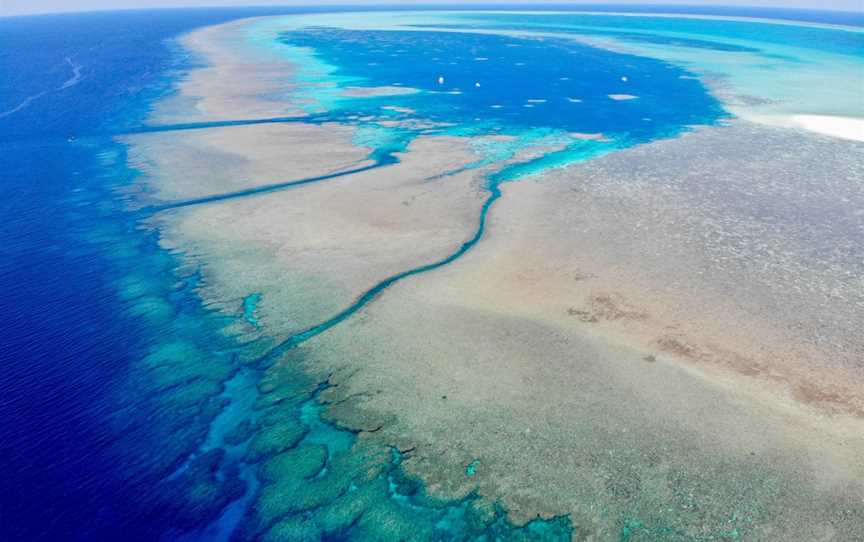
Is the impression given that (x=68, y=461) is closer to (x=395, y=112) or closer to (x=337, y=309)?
(x=337, y=309)

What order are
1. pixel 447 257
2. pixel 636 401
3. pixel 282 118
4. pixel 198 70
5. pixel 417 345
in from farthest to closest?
1. pixel 198 70
2. pixel 282 118
3. pixel 447 257
4. pixel 417 345
5. pixel 636 401

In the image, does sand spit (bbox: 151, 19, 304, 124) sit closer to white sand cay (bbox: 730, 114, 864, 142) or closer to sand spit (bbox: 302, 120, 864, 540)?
sand spit (bbox: 302, 120, 864, 540)

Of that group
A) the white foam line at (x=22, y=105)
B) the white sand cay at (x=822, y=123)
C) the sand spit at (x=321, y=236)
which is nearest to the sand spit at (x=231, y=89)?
the white foam line at (x=22, y=105)

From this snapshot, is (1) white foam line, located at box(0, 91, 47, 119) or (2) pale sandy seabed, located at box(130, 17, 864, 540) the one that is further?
(1) white foam line, located at box(0, 91, 47, 119)

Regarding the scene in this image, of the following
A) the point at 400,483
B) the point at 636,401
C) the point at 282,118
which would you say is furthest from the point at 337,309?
the point at 282,118

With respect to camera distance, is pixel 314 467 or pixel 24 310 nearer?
pixel 314 467

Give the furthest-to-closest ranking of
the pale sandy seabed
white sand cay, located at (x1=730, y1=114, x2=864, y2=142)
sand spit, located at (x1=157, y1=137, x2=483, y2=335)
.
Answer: white sand cay, located at (x1=730, y1=114, x2=864, y2=142), sand spit, located at (x1=157, y1=137, x2=483, y2=335), the pale sandy seabed

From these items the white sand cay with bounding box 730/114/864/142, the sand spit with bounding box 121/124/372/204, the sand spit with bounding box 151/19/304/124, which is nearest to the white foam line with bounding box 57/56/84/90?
the sand spit with bounding box 151/19/304/124

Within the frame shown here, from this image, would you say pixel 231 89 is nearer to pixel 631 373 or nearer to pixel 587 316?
pixel 587 316

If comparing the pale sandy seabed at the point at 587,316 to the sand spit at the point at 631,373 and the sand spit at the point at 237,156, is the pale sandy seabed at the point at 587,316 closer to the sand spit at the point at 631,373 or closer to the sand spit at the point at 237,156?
the sand spit at the point at 631,373

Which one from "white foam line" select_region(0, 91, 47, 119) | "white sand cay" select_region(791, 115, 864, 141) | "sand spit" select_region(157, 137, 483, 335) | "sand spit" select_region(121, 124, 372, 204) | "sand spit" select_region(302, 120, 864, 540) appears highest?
"sand spit" select_region(302, 120, 864, 540)
